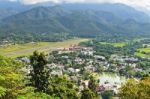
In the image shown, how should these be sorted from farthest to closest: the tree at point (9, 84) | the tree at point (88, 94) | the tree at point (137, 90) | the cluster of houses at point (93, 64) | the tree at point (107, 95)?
1. the cluster of houses at point (93, 64)
2. the tree at point (107, 95)
3. the tree at point (88, 94)
4. the tree at point (137, 90)
5. the tree at point (9, 84)

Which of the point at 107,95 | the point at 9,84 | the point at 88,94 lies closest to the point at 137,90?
the point at 88,94

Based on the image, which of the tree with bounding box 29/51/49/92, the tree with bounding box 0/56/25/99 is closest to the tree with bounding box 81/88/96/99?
the tree with bounding box 29/51/49/92

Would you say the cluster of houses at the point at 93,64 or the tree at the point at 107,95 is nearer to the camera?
the tree at the point at 107,95

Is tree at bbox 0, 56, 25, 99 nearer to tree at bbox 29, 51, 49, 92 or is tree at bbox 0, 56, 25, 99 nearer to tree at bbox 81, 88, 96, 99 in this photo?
tree at bbox 29, 51, 49, 92

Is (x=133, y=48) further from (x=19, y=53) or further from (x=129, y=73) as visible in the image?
(x=129, y=73)

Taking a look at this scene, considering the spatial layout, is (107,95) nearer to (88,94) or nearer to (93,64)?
(88,94)

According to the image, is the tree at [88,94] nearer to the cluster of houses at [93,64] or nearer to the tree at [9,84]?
the tree at [9,84]

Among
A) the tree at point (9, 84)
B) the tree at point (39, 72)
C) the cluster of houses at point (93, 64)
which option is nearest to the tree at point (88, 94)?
the tree at point (39, 72)

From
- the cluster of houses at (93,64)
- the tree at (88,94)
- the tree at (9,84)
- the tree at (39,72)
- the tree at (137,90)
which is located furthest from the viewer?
the cluster of houses at (93,64)
